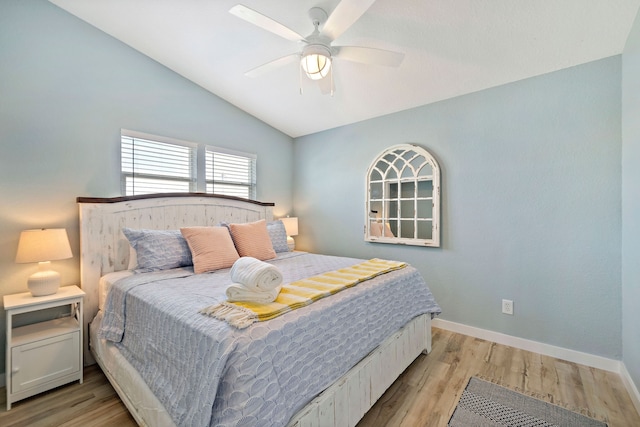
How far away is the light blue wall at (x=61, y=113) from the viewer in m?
2.01

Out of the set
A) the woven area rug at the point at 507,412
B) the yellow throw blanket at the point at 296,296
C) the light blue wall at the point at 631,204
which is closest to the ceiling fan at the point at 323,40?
the yellow throw blanket at the point at 296,296

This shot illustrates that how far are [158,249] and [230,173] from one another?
1.47 m

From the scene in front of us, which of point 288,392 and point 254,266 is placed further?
point 254,266

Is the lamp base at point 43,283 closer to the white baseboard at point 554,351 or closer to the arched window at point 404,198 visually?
the arched window at point 404,198

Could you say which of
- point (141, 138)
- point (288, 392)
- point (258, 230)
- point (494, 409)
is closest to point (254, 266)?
point (288, 392)

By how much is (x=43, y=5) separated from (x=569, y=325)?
4.88 meters

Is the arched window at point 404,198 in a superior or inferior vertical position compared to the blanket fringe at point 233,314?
superior

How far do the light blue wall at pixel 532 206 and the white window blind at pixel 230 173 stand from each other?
5.90 ft

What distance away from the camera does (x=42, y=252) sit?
1887 millimetres

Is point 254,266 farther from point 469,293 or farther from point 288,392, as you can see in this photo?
point 469,293

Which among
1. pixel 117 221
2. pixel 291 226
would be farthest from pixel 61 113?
pixel 291 226

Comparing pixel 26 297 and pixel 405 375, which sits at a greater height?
pixel 26 297

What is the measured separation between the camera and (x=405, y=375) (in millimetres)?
2049

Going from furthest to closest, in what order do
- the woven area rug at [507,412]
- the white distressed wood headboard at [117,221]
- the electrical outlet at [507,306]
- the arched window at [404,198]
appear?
the arched window at [404,198] < the electrical outlet at [507,306] < the white distressed wood headboard at [117,221] < the woven area rug at [507,412]
